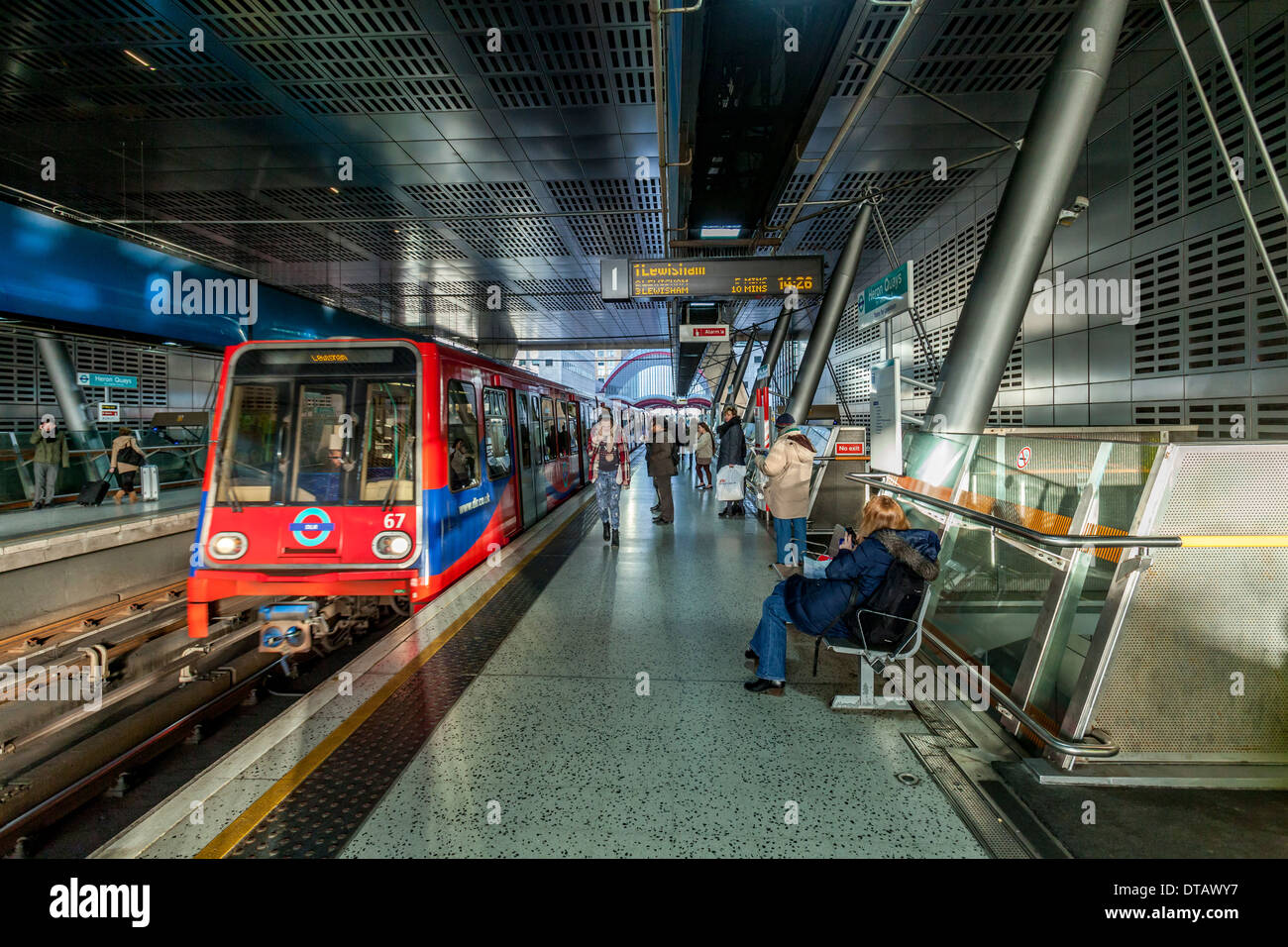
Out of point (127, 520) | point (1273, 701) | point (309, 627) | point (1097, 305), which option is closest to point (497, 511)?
point (309, 627)

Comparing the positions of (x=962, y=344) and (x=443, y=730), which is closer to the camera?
(x=443, y=730)

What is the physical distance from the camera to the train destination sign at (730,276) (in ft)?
30.0

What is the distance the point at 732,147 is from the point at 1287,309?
5.07 m

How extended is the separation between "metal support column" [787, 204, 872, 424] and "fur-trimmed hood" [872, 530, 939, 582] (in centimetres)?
826

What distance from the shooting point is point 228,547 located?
15.9 ft

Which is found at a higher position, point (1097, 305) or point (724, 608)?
point (1097, 305)

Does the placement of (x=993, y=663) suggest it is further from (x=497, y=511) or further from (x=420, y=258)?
(x=420, y=258)

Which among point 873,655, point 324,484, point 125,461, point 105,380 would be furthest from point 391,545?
point 105,380

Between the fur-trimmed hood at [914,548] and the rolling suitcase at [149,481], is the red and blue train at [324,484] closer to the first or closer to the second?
the fur-trimmed hood at [914,548]

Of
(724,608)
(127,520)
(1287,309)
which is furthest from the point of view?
(127,520)

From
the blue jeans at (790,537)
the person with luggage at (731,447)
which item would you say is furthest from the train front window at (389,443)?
the person with luggage at (731,447)

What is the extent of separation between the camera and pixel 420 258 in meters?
13.1

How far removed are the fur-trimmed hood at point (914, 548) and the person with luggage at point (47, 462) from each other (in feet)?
39.1
